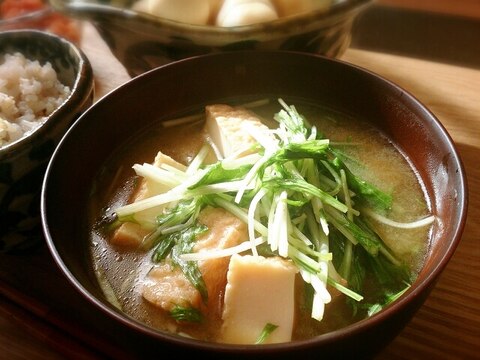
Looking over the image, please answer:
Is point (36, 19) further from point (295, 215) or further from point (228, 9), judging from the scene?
point (295, 215)

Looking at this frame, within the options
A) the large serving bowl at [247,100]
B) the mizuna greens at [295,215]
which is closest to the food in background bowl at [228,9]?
the large serving bowl at [247,100]

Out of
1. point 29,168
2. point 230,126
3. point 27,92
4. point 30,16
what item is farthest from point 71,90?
point 30,16

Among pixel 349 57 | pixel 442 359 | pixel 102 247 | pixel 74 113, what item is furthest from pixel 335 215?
pixel 349 57

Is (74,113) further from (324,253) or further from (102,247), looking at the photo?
(324,253)

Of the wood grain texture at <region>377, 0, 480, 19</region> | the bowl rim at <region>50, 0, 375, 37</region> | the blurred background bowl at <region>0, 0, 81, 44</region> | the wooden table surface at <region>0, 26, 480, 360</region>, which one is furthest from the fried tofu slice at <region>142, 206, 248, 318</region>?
the wood grain texture at <region>377, 0, 480, 19</region>

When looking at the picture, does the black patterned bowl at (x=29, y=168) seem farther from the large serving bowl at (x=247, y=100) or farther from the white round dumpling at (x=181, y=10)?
the white round dumpling at (x=181, y=10)

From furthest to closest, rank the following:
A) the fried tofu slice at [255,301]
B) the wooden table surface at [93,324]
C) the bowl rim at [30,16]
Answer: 1. the bowl rim at [30,16]
2. the wooden table surface at [93,324]
3. the fried tofu slice at [255,301]
